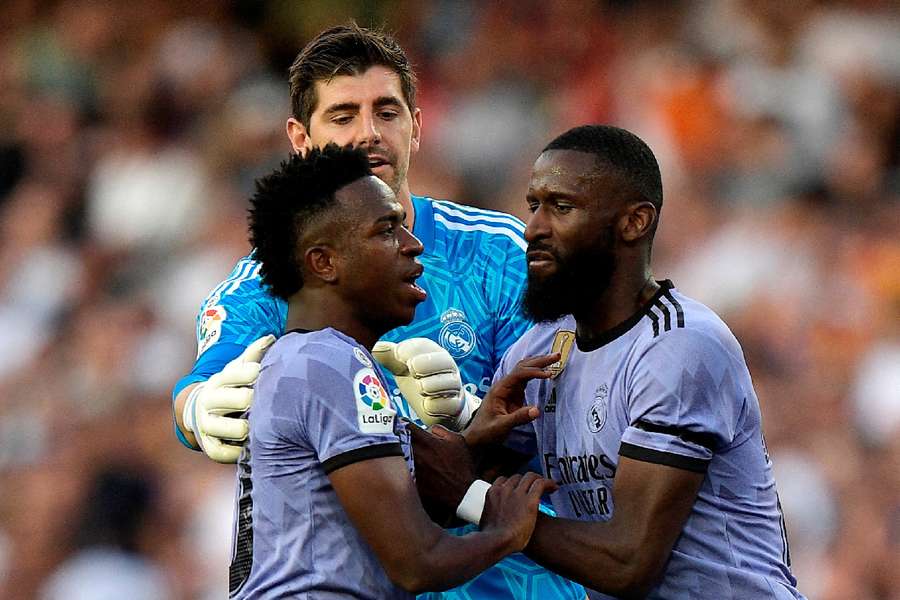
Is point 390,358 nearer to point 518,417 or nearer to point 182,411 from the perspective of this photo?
point 518,417

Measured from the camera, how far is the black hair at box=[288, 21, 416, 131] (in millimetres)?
4551

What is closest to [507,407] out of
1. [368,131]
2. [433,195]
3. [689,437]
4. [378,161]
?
[689,437]

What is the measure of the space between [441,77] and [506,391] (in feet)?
16.3

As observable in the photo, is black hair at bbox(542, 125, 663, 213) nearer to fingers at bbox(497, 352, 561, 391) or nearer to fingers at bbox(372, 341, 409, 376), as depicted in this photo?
fingers at bbox(497, 352, 561, 391)

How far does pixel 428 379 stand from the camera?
391cm

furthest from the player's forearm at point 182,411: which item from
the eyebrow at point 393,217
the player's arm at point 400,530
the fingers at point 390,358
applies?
the player's arm at point 400,530

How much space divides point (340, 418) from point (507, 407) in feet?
2.71

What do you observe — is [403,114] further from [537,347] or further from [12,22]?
[12,22]

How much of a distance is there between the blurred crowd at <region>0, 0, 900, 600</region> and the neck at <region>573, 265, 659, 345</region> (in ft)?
12.6

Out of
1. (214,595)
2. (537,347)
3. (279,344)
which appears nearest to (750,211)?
(214,595)

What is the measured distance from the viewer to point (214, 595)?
7152mm

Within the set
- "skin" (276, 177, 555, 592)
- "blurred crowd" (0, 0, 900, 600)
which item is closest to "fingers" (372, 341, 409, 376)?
"skin" (276, 177, 555, 592)

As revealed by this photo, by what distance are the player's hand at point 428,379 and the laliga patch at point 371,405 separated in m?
0.64

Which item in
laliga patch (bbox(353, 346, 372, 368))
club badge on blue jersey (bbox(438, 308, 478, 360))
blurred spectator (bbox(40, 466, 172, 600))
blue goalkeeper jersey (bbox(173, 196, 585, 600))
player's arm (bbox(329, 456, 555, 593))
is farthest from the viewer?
blurred spectator (bbox(40, 466, 172, 600))
